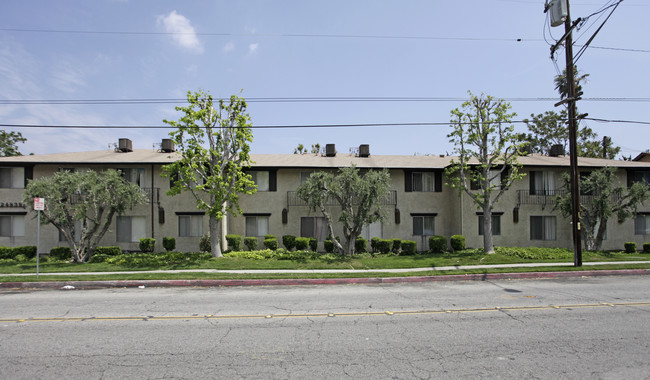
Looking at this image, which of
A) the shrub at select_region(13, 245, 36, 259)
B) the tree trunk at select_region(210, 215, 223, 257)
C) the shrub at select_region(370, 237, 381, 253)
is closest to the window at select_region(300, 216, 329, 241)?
the shrub at select_region(370, 237, 381, 253)

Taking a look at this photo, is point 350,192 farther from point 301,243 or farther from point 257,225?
point 257,225

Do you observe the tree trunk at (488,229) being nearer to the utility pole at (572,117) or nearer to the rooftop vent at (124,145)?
the utility pole at (572,117)

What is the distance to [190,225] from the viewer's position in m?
20.6

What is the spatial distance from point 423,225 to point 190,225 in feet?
47.2

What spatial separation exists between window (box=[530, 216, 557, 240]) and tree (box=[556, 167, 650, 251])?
118 cm

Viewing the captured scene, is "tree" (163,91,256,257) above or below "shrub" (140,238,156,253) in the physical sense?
above

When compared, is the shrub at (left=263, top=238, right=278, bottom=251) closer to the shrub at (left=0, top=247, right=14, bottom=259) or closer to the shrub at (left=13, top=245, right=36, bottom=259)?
the shrub at (left=13, top=245, right=36, bottom=259)

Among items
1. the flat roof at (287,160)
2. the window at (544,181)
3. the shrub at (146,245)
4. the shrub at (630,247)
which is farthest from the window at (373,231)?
the shrub at (630,247)

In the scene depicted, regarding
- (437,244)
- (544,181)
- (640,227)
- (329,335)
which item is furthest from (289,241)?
(640,227)

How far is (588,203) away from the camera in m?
21.4

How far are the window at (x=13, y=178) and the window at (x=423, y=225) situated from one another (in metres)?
23.6

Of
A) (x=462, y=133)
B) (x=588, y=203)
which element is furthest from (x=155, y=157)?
(x=588, y=203)

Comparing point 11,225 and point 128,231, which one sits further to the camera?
point 128,231

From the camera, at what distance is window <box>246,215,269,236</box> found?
68.9ft
